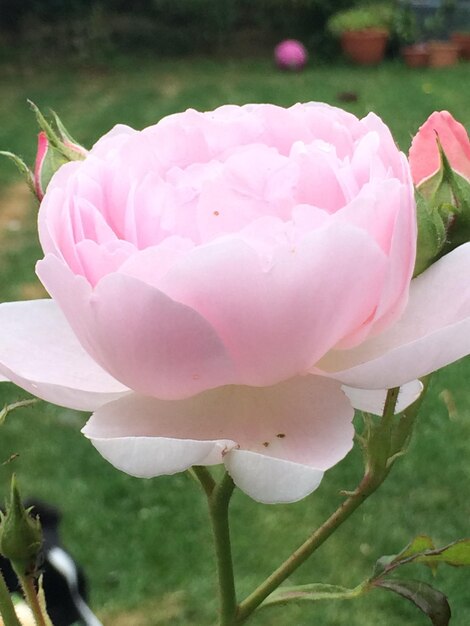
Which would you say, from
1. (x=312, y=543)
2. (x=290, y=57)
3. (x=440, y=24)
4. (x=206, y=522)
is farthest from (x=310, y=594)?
(x=440, y=24)

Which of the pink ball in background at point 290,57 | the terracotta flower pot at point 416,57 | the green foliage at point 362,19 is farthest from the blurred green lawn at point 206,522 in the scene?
the green foliage at point 362,19

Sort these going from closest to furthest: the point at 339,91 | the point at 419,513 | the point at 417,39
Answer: the point at 419,513 < the point at 339,91 < the point at 417,39

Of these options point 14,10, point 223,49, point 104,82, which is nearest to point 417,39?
point 223,49

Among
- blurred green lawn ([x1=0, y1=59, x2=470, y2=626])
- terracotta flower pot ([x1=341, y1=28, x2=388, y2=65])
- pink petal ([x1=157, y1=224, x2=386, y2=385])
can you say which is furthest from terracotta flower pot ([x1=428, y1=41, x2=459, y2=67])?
pink petal ([x1=157, y1=224, x2=386, y2=385])

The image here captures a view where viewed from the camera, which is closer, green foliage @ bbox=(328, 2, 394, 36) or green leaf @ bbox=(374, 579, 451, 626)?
green leaf @ bbox=(374, 579, 451, 626)

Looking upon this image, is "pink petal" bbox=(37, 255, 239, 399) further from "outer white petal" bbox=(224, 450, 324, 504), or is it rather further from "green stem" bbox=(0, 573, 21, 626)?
"green stem" bbox=(0, 573, 21, 626)

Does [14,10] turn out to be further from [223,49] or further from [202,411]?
[202,411]

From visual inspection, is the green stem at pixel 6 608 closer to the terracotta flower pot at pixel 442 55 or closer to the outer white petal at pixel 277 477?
the outer white petal at pixel 277 477

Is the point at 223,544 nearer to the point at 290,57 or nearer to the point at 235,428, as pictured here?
the point at 235,428
